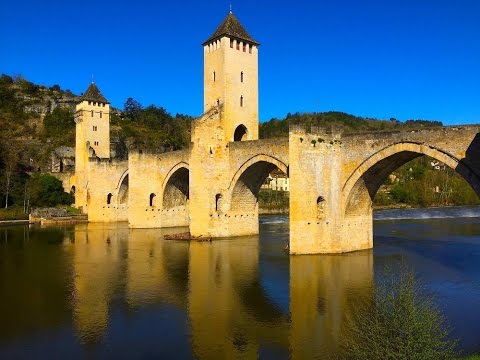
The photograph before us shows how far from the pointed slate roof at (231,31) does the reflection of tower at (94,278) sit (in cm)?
1305

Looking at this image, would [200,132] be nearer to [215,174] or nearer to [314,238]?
[215,174]

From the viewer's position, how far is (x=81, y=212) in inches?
1693

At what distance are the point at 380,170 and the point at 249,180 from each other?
27.6 ft

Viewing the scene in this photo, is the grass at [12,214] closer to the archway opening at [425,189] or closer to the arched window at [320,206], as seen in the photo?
the arched window at [320,206]

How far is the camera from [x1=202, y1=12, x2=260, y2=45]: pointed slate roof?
89.1 ft

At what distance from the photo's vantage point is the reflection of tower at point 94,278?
11219 millimetres

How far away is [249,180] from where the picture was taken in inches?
1046

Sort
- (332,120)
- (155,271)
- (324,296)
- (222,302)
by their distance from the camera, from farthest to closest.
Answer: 1. (332,120)
2. (155,271)
3. (324,296)
4. (222,302)

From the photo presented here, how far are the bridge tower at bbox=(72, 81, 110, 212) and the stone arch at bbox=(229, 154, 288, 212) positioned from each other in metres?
21.0

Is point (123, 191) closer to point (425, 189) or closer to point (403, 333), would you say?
point (403, 333)

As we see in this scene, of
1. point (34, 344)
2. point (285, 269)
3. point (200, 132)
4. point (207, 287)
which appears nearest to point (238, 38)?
point (200, 132)

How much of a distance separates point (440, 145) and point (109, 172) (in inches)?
1136

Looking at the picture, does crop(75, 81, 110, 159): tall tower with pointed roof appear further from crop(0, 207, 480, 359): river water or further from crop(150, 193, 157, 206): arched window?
crop(0, 207, 480, 359): river water

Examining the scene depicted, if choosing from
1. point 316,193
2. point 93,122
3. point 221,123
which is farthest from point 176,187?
point 316,193
